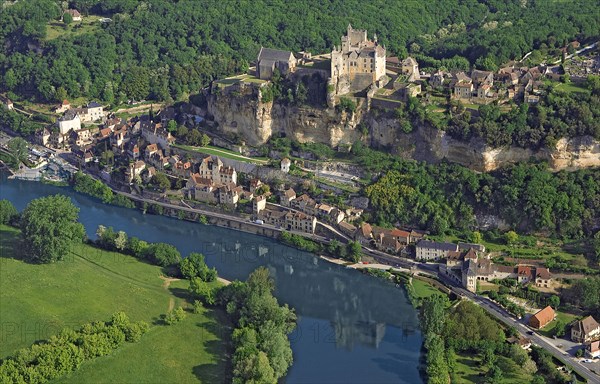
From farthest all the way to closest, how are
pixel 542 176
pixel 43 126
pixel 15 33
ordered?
pixel 15 33
pixel 43 126
pixel 542 176

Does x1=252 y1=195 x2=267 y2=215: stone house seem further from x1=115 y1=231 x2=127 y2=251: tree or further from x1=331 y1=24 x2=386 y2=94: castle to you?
x1=331 y1=24 x2=386 y2=94: castle

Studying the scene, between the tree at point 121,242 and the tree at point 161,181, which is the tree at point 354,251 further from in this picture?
the tree at point 161,181

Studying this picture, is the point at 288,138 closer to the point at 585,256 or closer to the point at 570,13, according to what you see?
the point at 585,256

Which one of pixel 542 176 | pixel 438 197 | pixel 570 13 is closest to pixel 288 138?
pixel 438 197

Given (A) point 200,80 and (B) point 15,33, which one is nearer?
(A) point 200,80

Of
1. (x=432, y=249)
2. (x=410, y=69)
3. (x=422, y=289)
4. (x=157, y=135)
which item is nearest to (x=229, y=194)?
(x=157, y=135)

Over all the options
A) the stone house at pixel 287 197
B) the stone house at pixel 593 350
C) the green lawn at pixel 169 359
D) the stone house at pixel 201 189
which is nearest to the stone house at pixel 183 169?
the stone house at pixel 201 189

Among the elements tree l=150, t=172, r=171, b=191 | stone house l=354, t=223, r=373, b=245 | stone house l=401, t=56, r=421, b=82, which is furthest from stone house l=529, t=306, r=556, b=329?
tree l=150, t=172, r=171, b=191
